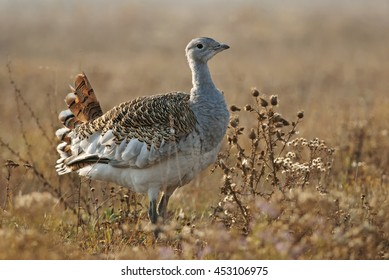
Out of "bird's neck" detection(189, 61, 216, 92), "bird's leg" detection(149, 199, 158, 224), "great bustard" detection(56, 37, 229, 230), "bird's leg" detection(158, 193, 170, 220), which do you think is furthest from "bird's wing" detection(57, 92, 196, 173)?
"bird's leg" detection(158, 193, 170, 220)

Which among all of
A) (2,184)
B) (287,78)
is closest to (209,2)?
(287,78)

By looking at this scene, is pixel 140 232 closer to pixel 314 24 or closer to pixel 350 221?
pixel 350 221

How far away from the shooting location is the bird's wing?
16.8 feet

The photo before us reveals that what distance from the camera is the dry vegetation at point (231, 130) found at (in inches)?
175

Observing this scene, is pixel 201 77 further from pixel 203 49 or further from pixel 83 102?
pixel 83 102

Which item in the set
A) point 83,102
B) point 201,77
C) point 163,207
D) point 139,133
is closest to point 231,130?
point 201,77

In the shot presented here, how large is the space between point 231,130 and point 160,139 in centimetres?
102

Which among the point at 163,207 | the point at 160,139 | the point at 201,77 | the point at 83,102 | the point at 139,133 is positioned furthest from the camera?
the point at 83,102

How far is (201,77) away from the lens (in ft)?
17.7

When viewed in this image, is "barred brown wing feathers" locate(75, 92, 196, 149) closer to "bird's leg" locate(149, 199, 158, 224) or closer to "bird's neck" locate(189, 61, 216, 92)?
"bird's neck" locate(189, 61, 216, 92)

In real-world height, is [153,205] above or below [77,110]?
below

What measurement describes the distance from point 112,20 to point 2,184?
18875 millimetres

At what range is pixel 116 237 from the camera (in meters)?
5.07

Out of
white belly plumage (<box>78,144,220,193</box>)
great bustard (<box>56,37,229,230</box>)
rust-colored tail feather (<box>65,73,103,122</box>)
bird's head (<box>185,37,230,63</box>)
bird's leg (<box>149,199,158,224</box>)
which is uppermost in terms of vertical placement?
bird's head (<box>185,37,230,63</box>)
